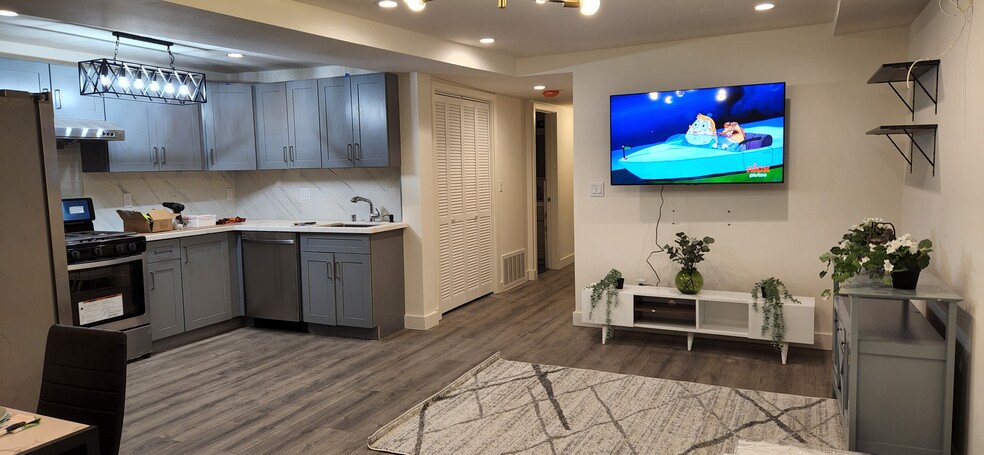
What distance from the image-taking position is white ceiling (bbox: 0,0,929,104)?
3.27 meters

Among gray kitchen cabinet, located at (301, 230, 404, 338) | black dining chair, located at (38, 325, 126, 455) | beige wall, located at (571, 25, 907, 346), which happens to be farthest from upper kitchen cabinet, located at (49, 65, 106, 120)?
beige wall, located at (571, 25, 907, 346)

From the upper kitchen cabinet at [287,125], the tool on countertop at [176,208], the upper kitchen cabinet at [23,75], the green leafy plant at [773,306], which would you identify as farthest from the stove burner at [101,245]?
the green leafy plant at [773,306]

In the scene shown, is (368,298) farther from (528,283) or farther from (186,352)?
(528,283)

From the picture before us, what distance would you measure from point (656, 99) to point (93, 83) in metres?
3.90

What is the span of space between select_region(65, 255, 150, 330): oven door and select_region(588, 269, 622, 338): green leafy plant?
337 centimetres

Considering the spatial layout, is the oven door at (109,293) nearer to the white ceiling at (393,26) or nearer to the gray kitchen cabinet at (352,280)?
the gray kitchen cabinet at (352,280)

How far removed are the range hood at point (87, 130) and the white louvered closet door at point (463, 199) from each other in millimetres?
2500

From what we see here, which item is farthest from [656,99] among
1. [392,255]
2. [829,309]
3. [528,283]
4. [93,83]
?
[93,83]

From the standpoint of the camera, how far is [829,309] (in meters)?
4.51

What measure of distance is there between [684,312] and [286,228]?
3256 mm

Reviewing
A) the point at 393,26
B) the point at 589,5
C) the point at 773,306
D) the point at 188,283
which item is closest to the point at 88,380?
the point at 589,5

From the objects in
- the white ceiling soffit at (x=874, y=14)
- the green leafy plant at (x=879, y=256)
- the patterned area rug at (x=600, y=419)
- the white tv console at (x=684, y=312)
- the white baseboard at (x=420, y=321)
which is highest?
the white ceiling soffit at (x=874, y=14)

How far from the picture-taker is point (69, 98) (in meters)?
4.72

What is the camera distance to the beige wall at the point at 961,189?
2472 mm
